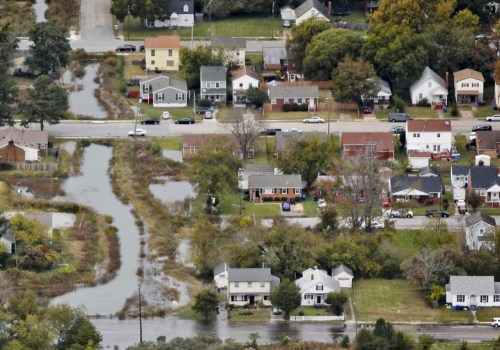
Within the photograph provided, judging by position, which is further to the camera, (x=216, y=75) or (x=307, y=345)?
(x=216, y=75)

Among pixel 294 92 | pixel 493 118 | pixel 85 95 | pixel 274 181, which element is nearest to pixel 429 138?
pixel 493 118

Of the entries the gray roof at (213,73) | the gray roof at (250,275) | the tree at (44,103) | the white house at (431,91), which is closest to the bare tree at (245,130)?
the gray roof at (213,73)

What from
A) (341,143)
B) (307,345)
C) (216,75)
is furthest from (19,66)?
(307,345)

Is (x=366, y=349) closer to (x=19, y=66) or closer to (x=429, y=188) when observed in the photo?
(x=429, y=188)

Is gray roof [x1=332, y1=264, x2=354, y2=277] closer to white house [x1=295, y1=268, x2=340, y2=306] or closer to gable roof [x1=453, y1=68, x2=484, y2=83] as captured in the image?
white house [x1=295, y1=268, x2=340, y2=306]

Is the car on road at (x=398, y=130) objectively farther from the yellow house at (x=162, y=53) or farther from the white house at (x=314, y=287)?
the white house at (x=314, y=287)

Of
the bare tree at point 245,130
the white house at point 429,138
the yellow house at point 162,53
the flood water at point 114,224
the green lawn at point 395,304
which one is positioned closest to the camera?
the green lawn at point 395,304

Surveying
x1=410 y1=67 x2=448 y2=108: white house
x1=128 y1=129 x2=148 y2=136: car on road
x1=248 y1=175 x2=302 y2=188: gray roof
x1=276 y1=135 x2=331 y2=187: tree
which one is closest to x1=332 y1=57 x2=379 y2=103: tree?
x1=410 y1=67 x2=448 y2=108: white house

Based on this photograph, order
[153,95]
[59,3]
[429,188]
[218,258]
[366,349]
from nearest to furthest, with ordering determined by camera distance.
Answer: [366,349]
[218,258]
[429,188]
[153,95]
[59,3]
